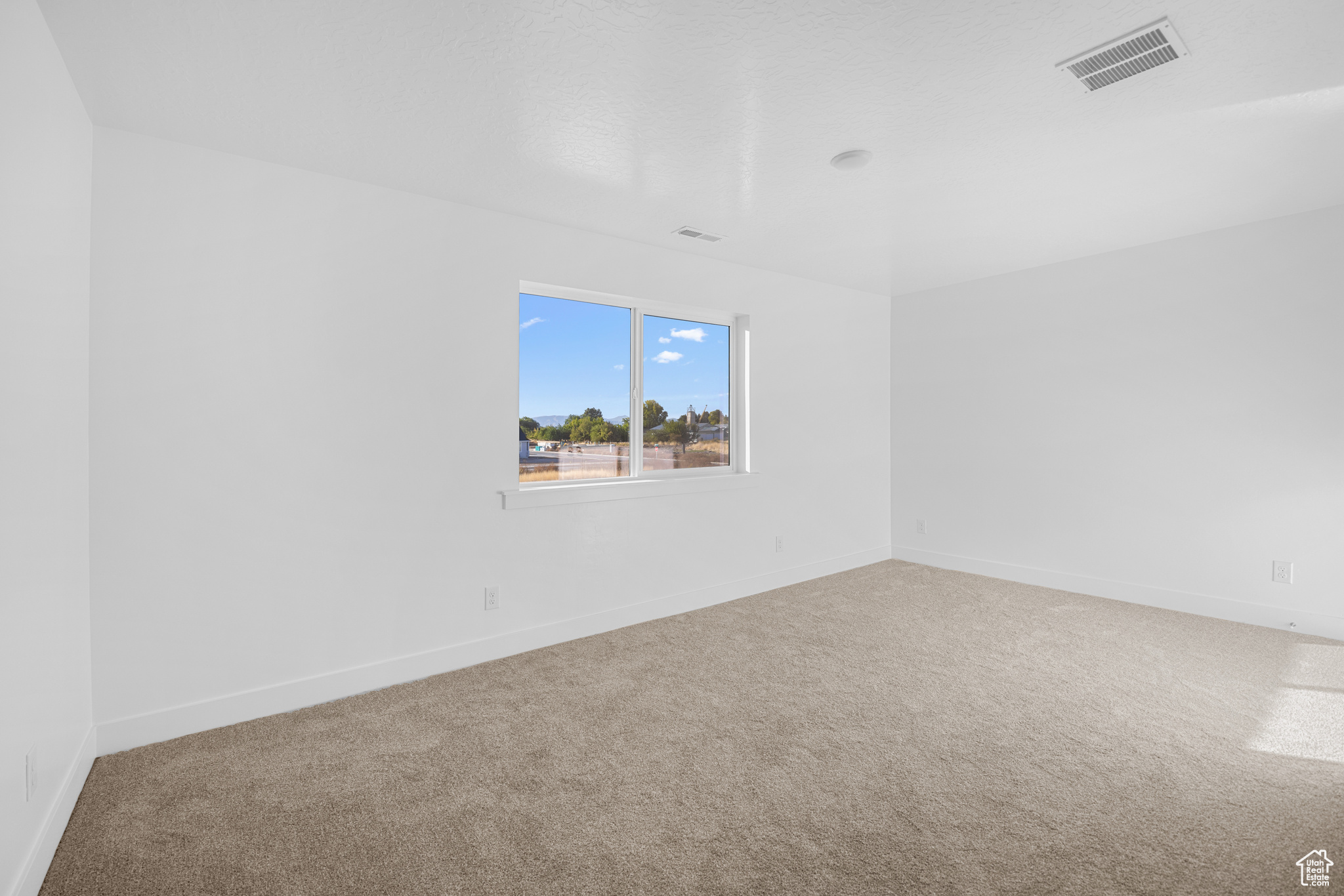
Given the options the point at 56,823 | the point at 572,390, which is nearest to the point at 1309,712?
the point at 572,390

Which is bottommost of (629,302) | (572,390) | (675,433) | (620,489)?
(620,489)

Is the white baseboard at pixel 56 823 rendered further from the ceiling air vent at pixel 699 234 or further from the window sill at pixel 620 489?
the ceiling air vent at pixel 699 234

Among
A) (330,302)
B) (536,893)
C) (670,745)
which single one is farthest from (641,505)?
(536,893)

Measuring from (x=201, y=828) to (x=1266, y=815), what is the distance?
334 cm

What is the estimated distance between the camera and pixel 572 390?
3717 mm

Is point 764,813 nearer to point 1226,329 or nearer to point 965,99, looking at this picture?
point 965,99

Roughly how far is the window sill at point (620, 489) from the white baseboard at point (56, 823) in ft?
5.94

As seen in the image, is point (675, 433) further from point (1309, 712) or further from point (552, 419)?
point (1309, 712)

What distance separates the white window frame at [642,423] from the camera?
3488 millimetres

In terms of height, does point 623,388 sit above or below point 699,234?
below

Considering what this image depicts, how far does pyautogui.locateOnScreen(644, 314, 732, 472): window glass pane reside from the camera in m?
4.09

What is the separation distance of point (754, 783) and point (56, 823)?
215 centimetres

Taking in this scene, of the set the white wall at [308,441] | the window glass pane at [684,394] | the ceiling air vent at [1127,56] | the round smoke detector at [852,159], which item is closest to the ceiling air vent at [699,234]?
the white wall at [308,441]

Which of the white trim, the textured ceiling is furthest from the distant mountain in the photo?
the textured ceiling
